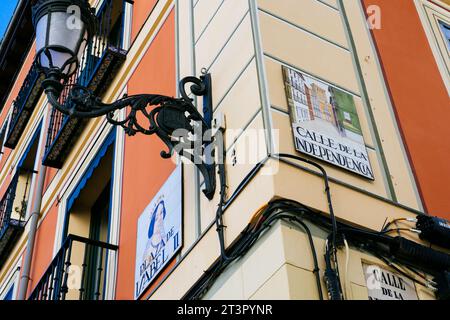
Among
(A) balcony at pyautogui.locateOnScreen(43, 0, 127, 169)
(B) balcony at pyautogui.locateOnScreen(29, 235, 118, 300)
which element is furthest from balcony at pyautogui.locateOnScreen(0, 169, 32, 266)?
(B) balcony at pyautogui.locateOnScreen(29, 235, 118, 300)

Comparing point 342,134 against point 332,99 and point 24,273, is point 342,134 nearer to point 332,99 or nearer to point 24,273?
point 332,99

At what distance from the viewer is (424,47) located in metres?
7.16

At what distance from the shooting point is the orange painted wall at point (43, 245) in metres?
9.07

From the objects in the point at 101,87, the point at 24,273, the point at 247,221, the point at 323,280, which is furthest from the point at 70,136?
the point at 323,280

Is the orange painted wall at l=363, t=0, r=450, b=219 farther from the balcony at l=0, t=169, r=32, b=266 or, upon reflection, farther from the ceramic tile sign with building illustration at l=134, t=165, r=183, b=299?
the balcony at l=0, t=169, r=32, b=266

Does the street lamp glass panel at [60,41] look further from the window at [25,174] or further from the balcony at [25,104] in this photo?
the balcony at [25,104]

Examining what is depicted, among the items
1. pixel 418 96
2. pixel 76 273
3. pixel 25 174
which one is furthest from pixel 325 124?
pixel 25 174

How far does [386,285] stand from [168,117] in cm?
197

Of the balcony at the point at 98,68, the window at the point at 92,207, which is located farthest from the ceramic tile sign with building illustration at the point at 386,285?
the balcony at the point at 98,68

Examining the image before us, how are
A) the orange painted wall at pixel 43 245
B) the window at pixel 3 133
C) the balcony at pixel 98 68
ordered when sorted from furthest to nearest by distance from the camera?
the window at pixel 3 133 < the orange painted wall at pixel 43 245 < the balcony at pixel 98 68

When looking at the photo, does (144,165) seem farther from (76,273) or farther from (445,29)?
(445,29)

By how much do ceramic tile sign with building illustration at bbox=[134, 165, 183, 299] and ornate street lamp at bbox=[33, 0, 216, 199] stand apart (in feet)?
1.53

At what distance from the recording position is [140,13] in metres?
8.77

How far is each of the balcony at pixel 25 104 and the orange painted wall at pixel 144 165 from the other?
478 cm
